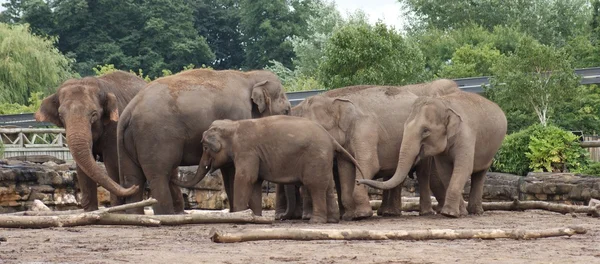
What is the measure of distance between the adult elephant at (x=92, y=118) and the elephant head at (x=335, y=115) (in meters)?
3.01

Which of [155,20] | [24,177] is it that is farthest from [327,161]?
[155,20]

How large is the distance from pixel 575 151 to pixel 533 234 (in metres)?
18.3

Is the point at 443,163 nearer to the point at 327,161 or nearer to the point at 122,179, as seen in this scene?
the point at 327,161

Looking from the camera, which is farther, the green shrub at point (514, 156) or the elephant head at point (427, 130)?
the green shrub at point (514, 156)

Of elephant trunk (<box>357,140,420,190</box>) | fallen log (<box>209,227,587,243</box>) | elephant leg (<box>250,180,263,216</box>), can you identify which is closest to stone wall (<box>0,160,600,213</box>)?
elephant trunk (<box>357,140,420,190</box>)

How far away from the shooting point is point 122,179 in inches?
808

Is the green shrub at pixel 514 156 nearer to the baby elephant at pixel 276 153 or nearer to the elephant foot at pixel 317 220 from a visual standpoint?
the baby elephant at pixel 276 153

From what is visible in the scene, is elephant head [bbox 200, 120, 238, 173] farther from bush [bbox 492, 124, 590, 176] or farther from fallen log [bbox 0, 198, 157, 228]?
bush [bbox 492, 124, 590, 176]

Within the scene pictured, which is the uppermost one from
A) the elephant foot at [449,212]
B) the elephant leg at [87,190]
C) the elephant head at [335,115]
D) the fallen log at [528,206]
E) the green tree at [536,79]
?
the green tree at [536,79]

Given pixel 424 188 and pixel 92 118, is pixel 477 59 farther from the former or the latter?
pixel 92 118

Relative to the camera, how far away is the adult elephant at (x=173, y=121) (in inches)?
782

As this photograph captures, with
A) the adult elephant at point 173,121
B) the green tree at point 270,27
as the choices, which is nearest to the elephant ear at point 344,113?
the adult elephant at point 173,121

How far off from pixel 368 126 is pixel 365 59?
25717 mm

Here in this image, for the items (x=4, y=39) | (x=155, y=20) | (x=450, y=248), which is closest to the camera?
(x=450, y=248)
